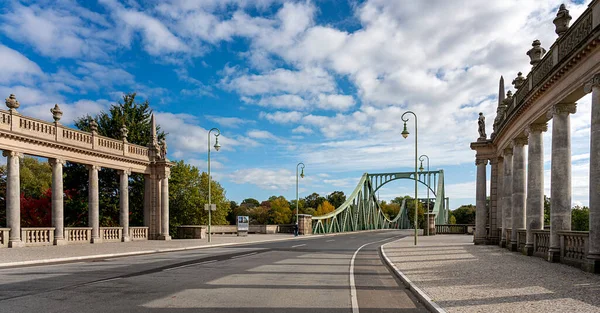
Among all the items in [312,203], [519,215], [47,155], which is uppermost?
[47,155]

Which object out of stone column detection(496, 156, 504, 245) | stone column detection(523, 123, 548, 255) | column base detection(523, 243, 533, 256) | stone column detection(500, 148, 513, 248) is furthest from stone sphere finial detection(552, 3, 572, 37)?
stone column detection(496, 156, 504, 245)

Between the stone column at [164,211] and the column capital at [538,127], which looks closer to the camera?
the column capital at [538,127]

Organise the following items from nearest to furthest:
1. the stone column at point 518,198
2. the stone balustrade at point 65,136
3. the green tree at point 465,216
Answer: the stone column at point 518,198 → the stone balustrade at point 65,136 → the green tree at point 465,216

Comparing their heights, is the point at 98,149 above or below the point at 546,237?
above

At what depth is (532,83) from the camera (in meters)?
20.2

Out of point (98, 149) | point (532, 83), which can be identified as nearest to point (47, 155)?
point (98, 149)

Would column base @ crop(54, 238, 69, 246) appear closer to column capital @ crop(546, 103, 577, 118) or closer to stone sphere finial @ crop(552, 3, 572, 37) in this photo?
column capital @ crop(546, 103, 577, 118)

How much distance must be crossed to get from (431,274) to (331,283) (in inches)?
137

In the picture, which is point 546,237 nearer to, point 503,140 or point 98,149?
point 503,140

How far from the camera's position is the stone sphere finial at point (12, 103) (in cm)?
2445

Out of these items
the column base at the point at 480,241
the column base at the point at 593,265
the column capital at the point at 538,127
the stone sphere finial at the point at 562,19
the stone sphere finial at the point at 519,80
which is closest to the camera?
the column base at the point at 593,265

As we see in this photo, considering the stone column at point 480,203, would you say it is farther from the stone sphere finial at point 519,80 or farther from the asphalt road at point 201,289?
the asphalt road at point 201,289

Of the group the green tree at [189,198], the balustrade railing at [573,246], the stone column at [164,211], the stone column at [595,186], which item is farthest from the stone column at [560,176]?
the green tree at [189,198]

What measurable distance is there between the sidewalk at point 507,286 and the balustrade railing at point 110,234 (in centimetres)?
2219
